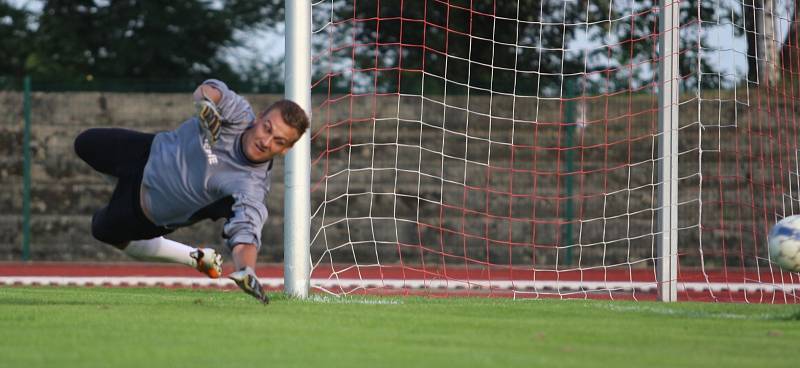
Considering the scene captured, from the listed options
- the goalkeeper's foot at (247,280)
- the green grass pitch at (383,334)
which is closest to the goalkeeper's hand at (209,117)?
the goalkeeper's foot at (247,280)

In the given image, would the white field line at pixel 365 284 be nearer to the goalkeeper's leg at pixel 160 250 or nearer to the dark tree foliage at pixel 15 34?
the goalkeeper's leg at pixel 160 250

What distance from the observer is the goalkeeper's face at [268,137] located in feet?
22.9

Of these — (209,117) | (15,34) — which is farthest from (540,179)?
(15,34)

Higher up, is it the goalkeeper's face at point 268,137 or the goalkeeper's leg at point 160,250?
the goalkeeper's face at point 268,137

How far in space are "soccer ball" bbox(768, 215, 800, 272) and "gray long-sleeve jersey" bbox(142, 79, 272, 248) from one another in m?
3.07

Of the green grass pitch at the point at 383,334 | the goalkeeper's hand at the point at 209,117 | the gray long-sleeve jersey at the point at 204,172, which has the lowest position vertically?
the green grass pitch at the point at 383,334

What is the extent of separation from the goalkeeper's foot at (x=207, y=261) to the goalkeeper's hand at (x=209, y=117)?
27.7 inches

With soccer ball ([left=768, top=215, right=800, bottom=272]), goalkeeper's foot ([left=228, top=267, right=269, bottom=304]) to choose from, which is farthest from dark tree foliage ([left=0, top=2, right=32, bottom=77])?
soccer ball ([left=768, top=215, right=800, bottom=272])

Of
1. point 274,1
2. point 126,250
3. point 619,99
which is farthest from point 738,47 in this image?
point 274,1

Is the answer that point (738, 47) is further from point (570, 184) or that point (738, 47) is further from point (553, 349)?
point (553, 349)

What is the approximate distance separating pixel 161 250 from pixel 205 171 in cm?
120

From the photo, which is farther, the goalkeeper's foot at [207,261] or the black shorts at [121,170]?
the black shorts at [121,170]

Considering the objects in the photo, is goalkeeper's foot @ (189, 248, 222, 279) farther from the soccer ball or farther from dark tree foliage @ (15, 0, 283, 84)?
dark tree foliage @ (15, 0, 283, 84)

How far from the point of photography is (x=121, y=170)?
301 inches
